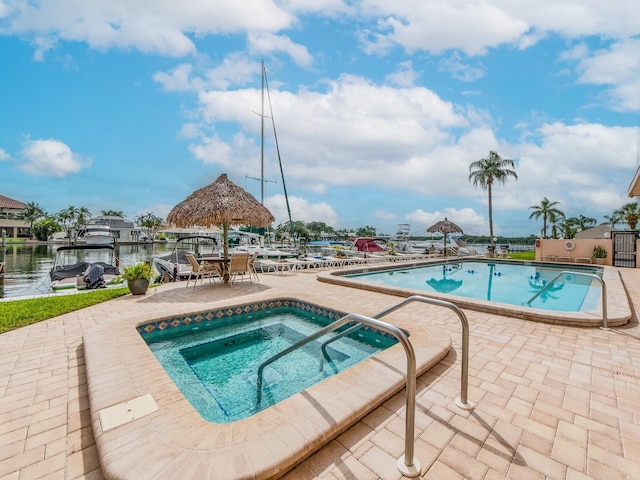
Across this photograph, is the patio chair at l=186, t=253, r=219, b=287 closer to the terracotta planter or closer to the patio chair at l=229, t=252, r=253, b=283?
the patio chair at l=229, t=252, r=253, b=283

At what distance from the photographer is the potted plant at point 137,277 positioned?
7.10 metres

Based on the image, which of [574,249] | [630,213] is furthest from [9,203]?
[630,213]

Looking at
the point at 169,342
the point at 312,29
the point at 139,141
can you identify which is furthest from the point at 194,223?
the point at 139,141

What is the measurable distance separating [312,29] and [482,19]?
521cm

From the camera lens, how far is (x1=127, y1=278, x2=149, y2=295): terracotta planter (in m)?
7.10

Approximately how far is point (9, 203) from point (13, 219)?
305 cm

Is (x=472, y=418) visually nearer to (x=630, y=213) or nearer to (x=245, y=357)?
(x=245, y=357)

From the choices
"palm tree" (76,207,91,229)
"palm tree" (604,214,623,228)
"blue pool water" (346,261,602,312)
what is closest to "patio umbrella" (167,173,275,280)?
"blue pool water" (346,261,602,312)

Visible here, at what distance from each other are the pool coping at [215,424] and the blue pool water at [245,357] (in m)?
0.78

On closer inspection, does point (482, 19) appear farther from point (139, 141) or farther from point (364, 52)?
point (139, 141)

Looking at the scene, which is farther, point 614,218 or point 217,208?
point 614,218

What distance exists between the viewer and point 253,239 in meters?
28.1

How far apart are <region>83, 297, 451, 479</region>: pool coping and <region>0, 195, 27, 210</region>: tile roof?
69320 millimetres

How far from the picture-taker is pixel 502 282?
454 inches
